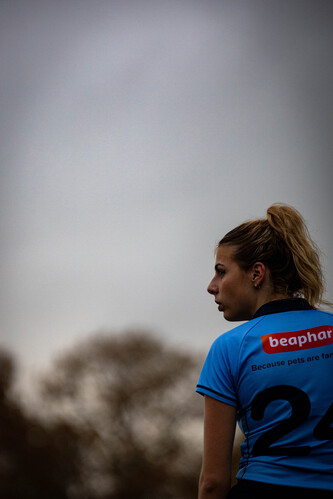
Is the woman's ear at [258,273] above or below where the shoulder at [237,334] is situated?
above

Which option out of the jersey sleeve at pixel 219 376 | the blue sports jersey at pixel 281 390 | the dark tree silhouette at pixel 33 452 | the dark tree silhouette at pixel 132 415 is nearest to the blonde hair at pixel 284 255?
the blue sports jersey at pixel 281 390

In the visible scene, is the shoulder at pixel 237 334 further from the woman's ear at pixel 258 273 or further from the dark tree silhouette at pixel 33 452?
the dark tree silhouette at pixel 33 452

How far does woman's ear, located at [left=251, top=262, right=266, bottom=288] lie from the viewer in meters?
1.49

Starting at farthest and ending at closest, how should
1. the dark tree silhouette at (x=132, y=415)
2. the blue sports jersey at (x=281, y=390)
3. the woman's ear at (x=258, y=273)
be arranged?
the dark tree silhouette at (x=132, y=415) < the woman's ear at (x=258, y=273) < the blue sports jersey at (x=281, y=390)

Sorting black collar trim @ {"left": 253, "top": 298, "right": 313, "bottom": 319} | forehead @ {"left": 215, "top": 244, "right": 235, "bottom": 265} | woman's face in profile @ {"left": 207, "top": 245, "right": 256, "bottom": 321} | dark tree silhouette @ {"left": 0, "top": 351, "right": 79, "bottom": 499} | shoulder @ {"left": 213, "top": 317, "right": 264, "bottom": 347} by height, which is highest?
forehead @ {"left": 215, "top": 244, "right": 235, "bottom": 265}

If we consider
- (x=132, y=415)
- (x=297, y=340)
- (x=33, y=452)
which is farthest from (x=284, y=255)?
(x=33, y=452)

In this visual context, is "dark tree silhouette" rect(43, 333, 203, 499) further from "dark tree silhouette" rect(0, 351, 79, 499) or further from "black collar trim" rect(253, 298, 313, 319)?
"black collar trim" rect(253, 298, 313, 319)

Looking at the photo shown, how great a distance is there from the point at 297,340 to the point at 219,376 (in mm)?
204

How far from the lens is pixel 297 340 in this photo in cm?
136

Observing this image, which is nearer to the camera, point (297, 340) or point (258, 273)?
point (297, 340)

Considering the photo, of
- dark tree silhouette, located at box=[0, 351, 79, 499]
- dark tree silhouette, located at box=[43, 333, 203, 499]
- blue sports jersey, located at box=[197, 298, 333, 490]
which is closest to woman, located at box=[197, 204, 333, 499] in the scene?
blue sports jersey, located at box=[197, 298, 333, 490]

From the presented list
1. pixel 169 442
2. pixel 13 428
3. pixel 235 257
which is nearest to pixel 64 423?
pixel 13 428

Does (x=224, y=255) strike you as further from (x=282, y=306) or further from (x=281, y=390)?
(x=281, y=390)

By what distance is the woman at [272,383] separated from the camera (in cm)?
128
